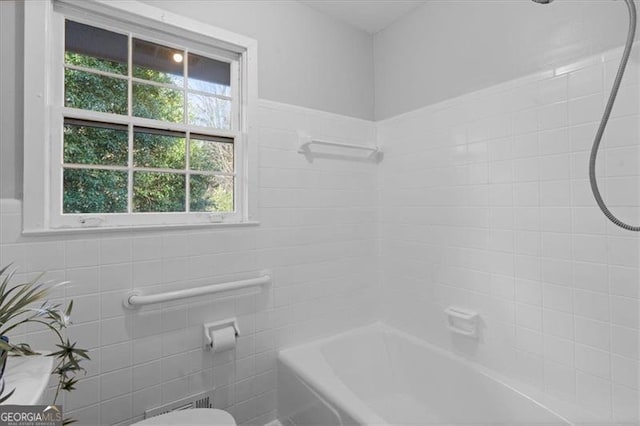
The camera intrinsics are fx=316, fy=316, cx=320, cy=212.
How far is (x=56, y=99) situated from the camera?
4.48ft

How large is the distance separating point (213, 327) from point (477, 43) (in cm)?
208

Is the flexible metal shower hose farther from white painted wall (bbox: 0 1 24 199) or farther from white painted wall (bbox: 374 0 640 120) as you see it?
white painted wall (bbox: 0 1 24 199)

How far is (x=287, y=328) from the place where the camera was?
1.91 metres

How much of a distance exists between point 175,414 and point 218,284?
0.58 meters

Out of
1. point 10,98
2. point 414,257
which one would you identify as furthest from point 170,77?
point 414,257

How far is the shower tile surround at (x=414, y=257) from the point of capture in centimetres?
129

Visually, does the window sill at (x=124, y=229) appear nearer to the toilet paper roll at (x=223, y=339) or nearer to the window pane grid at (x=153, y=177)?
the window pane grid at (x=153, y=177)

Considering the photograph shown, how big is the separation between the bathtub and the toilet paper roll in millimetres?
373

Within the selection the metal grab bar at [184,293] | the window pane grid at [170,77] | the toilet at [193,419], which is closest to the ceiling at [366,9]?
the window pane grid at [170,77]

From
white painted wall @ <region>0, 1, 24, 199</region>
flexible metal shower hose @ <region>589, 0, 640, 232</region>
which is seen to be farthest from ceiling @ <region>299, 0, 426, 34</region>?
white painted wall @ <region>0, 1, 24, 199</region>

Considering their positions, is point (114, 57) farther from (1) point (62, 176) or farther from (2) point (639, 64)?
(2) point (639, 64)

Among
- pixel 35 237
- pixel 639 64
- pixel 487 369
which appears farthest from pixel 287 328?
pixel 639 64

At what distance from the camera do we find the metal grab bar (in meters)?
1.42

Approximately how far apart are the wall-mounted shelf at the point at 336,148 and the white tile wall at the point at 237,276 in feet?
0.18
